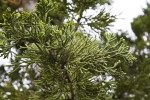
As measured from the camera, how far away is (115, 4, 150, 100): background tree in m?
7.29

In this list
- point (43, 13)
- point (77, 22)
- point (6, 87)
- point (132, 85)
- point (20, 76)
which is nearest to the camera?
point (43, 13)

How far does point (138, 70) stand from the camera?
28.7 ft

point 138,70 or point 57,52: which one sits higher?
point 57,52

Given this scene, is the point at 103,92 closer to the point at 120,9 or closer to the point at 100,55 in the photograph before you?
the point at 100,55

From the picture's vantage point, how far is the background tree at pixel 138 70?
287 inches

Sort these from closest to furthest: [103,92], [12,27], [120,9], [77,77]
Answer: [12,27] < [77,77] < [103,92] < [120,9]

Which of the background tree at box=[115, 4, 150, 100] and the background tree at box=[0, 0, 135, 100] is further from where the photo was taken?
the background tree at box=[115, 4, 150, 100]

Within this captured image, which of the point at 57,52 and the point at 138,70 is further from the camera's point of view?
the point at 138,70

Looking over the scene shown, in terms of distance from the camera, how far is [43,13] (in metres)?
3.05

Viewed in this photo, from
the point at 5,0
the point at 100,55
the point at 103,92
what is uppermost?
the point at 5,0

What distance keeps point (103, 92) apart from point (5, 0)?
3661mm

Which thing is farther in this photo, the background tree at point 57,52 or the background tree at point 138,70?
the background tree at point 138,70

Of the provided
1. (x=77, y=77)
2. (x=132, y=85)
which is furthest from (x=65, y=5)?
(x=132, y=85)

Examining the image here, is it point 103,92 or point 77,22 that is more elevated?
point 77,22
